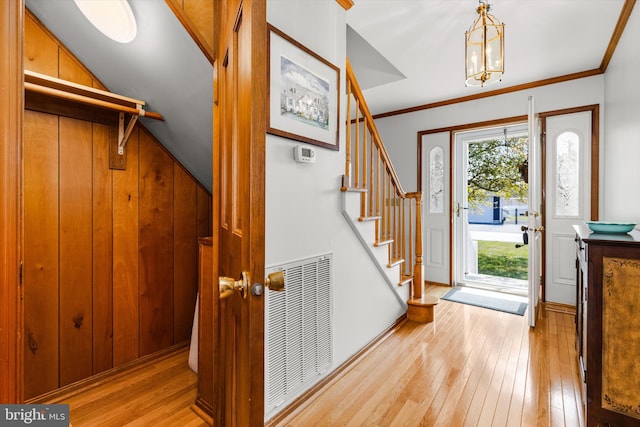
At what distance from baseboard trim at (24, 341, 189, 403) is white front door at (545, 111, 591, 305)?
12.9ft

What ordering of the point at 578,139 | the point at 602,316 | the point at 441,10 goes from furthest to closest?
the point at 578,139 < the point at 441,10 < the point at 602,316

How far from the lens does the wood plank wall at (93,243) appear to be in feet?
5.87

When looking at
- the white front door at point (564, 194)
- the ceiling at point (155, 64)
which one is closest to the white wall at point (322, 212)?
the ceiling at point (155, 64)

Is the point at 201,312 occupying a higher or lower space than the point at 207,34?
lower

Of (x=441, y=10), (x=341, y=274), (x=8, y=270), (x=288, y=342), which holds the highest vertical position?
(x=441, y=10)

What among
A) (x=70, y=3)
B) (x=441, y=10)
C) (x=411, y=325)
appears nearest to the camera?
(x=70, y=3)

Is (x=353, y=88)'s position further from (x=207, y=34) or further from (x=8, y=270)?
(x=8, y=270)

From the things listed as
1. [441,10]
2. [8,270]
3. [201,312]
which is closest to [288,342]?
[201,312]

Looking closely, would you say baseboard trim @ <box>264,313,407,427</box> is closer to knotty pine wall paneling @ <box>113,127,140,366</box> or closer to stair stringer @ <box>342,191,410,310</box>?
stair stringer @ <box>342,191,410,310</box>

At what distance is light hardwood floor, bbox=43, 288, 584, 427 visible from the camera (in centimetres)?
166

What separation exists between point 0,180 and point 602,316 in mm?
2239

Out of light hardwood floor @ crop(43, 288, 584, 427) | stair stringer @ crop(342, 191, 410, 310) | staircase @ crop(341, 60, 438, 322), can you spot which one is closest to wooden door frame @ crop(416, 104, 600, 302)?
staircase @ crop(341, 60, 438, 322)

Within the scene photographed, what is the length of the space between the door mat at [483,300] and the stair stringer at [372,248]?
1.02 metres

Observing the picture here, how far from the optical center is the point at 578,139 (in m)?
3.30
